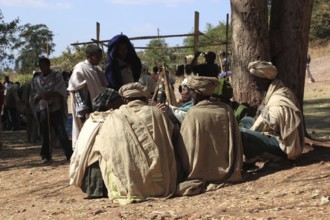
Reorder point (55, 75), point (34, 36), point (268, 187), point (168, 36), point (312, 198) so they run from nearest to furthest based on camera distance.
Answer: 1. point (312, 198)
2. point (268, 187)
3. point (55, 75)
4. point (168, 36)
5. point (34, 36)

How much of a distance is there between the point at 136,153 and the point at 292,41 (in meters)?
3.02

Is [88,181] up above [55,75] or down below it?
below

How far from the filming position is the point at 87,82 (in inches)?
310

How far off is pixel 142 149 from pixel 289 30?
301 centimetres

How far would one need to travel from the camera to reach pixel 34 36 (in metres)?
72.6

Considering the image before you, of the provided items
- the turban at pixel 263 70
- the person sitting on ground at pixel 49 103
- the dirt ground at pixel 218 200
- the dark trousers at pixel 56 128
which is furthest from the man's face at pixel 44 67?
the turban at pixel 263 70

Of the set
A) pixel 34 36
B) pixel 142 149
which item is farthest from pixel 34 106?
pixel 34 36

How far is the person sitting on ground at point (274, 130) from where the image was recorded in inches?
251

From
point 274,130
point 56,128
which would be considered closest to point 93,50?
point 56,128

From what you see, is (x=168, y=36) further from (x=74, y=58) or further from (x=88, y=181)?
(x=74, y=58)

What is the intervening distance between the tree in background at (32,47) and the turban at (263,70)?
54.4m

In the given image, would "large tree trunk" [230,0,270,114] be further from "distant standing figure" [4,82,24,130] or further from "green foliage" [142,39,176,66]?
"green foliage" [142,39,176,66]

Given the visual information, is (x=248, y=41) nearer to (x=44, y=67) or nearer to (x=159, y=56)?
(x=44, y=67)

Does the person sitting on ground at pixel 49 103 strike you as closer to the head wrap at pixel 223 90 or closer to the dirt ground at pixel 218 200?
the dirt ground at pixel 218 200
